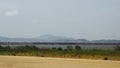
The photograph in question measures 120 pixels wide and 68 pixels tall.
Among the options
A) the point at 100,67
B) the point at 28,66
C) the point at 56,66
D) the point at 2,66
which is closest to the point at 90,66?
the point at 100,67

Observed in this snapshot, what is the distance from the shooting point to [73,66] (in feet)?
85.6

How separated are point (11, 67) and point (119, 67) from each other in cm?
808

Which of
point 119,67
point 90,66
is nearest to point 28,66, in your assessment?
point 90,66

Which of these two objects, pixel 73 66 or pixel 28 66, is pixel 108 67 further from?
pixel 28 66

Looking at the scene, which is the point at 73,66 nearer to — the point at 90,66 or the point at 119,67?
the point at 90,66

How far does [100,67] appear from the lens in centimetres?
2538

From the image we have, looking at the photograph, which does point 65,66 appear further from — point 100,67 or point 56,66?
point 100,67

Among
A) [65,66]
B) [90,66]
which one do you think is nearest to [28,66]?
[65,66]

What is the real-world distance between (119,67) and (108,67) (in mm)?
831

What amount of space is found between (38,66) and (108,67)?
5.29 m

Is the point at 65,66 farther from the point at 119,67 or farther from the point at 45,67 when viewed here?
the point at 119,67

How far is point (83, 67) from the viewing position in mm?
25250

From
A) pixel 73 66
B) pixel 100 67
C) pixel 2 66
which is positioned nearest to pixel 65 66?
pixel 73 66

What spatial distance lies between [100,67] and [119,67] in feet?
4.75
